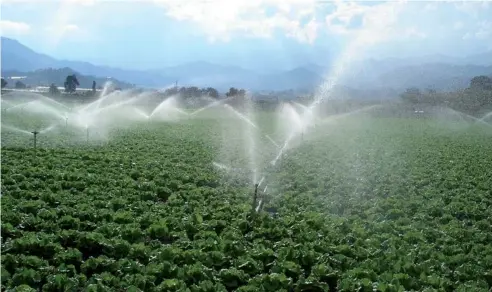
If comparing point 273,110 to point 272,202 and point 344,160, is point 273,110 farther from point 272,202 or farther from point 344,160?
point 272,202

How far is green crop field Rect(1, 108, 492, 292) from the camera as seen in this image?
7.16m

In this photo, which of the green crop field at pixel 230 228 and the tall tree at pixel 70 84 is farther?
the tall tree at pixel 70 84

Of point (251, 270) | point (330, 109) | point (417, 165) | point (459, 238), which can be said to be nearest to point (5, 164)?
point (251, 270)

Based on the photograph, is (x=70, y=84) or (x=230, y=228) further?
(x=70, y=84)

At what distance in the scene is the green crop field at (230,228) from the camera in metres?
7.16

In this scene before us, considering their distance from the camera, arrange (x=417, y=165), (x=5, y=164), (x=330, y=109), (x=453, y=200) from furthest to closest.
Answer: (x=330, y=109)
(x=417, y=165)
(x=5, y=164)
(x=453, y=200)

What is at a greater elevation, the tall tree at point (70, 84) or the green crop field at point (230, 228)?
the tall tree at point (70, 84)

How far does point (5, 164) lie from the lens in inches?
562

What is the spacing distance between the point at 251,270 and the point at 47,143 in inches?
686

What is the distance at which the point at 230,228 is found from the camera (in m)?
9.41

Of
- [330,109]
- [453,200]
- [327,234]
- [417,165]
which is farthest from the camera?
[330,109]

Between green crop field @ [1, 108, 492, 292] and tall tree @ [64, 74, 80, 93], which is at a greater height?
tall tree @ [64, 74, 80, 93]

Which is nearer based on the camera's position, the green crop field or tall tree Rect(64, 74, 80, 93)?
the green crop field

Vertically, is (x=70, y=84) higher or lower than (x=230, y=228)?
higher
